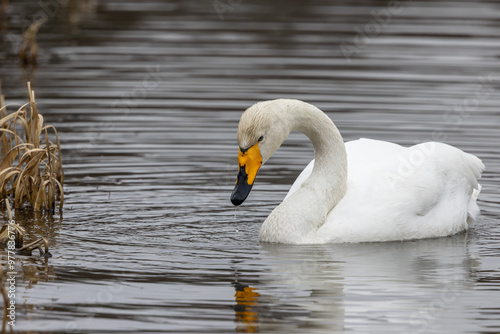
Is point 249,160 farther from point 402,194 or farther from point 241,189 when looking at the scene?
point 402,194

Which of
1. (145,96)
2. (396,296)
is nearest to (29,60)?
(145,96)

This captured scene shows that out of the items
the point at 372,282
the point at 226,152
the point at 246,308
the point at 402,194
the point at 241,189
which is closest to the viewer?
the point at 246,308

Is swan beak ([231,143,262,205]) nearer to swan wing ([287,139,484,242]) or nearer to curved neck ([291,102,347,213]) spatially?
curved neck ([291,102,347,213])

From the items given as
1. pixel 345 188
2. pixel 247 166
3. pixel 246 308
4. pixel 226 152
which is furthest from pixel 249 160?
pixel 226 152

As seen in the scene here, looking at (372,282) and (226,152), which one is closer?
(372,282)

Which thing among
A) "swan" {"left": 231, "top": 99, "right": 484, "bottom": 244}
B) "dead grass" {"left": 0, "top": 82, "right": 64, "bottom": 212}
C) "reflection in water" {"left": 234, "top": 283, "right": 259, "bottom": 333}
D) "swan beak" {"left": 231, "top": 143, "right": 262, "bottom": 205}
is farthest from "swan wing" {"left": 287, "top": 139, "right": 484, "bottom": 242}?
"dead grass" {"left": 0, "top": 82, "right": 64, "bottom": 212}

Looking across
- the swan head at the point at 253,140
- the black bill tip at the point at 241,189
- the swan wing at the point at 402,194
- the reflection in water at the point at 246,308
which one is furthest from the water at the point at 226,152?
the swan head at the point at 253,140

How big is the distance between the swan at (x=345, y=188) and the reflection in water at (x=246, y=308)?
1.13 m

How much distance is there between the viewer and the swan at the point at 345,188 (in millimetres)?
9117

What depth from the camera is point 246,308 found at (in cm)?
753

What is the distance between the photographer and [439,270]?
8.80 meters

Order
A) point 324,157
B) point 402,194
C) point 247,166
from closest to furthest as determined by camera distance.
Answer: point 247,166
point 402,194
point 324,157

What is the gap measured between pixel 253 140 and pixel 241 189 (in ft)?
1.42

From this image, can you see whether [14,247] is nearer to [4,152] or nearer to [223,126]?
[4,152]
